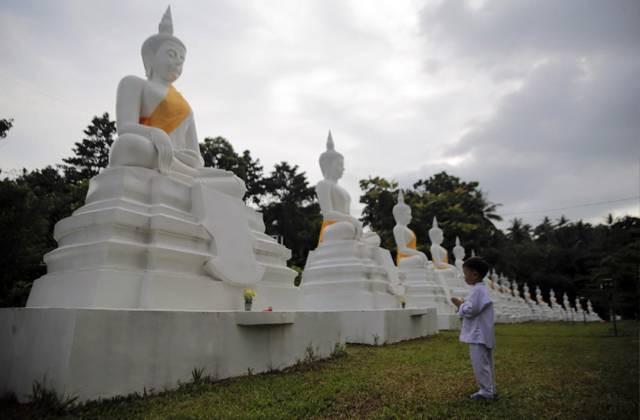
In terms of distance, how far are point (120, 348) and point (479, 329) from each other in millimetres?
3340

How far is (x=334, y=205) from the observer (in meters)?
11.1

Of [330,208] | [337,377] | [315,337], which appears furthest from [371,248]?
[337,377]

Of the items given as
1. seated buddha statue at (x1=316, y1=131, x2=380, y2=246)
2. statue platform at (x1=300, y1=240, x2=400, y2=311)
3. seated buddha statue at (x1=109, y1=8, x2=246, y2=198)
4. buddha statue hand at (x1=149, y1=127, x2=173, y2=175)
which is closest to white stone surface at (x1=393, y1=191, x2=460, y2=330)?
statue platform at (x1=300, y1=240, x2=400, y2=311)

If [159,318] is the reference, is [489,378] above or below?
below

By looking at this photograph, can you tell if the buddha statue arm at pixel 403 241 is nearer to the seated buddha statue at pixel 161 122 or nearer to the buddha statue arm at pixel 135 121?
the seated buddha statue at pixel 161 122

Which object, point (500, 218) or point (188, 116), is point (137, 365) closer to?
point (188, 116)

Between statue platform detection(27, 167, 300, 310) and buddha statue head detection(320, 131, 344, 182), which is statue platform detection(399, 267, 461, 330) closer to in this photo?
buddha statue head detection(320, 131, 344, 182)

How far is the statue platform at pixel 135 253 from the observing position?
4.88 m

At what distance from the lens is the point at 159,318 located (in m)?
4.09

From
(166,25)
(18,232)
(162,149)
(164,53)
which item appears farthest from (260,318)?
(18,232)

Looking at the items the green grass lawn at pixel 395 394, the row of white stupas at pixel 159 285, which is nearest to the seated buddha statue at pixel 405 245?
the row of white stupas at pixel 159 285

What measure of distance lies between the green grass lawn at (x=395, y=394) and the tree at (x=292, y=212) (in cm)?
2579

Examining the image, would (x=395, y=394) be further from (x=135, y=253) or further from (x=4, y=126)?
(x=4, y=126)

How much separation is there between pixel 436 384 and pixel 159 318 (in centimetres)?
306
